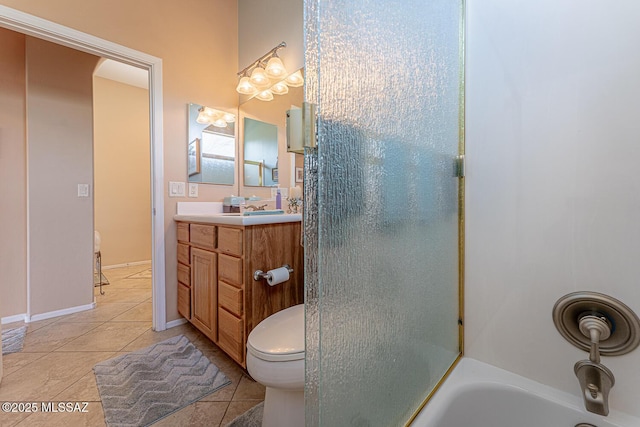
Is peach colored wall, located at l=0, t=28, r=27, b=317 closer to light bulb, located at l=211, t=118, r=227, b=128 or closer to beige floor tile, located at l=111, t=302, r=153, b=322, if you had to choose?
beige floor tile, located at l=111, t=302, r=153, b=322

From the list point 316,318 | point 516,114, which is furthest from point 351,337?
point 516,114

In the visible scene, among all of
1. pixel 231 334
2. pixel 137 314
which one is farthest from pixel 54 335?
pixel 231 334

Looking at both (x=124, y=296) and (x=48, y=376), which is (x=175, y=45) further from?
(x=124, y=296)

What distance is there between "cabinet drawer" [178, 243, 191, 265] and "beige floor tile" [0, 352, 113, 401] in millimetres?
630

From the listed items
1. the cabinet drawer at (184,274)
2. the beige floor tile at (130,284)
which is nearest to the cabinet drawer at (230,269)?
the cabinet drawer at (184,274)

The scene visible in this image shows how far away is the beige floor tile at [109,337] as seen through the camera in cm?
160

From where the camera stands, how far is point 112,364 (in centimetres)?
142

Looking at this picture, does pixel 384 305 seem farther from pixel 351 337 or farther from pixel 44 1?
pixel 44 1

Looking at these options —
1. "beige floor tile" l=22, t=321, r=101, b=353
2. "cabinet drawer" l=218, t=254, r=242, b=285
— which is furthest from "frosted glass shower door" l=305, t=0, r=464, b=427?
"beige floor tile" l=22, t=321, r=101, b=353

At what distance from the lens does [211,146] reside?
6.98 feet

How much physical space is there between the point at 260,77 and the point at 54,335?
226 cm

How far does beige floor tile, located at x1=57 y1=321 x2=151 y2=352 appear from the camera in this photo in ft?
5.24

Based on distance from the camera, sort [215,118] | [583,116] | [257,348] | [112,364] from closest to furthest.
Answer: [583,116] → [257,348] → [112,364] → [215,118]

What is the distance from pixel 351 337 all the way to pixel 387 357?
174 mm
